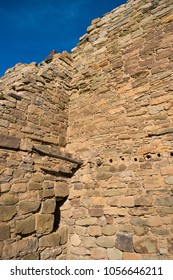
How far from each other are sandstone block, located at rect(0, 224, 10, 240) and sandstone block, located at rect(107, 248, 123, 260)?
148 cm

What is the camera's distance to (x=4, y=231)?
2.95 metres

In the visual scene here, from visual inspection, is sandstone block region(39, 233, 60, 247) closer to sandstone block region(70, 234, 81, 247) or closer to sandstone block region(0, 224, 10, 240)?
sandstone block region(70, 234, 81, 247)

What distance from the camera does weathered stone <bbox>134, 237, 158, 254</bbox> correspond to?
2869mm

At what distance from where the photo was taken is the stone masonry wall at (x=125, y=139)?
10.1 ft

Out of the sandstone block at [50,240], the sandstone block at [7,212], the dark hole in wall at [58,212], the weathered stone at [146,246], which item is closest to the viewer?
the weathered stone at [146,246]

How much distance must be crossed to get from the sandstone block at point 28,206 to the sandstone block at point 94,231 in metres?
0.93

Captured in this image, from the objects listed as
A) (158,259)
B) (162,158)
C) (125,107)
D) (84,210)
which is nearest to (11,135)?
(84,210)

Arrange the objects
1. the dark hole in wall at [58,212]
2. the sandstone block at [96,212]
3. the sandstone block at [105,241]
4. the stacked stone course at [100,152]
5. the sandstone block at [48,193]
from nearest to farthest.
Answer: the stacked stone course at [100,152]
the sandstone block at [105,241]
the sandstone block at [96,212]
the sandstone block at [48,193]
the dark hole in wall at [58,212]

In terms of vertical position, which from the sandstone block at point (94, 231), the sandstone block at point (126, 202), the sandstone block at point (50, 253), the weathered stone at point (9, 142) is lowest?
the sandstone block at point (50, 253)

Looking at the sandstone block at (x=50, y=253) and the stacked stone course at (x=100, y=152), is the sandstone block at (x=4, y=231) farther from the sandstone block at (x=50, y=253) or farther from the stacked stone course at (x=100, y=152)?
the sandstone block at (x=50, y=253)

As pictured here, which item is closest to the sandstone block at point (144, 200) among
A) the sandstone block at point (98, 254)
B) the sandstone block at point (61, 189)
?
the sandstone block at point (98, 254)

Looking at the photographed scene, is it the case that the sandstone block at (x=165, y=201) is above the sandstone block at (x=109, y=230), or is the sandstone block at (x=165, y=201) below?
above

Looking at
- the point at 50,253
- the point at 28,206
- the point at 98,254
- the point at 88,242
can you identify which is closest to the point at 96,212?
the point at 88,242
